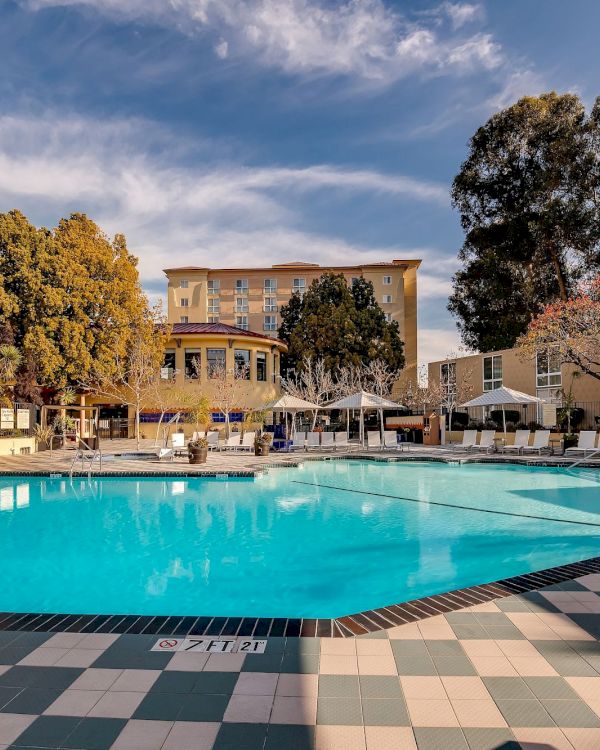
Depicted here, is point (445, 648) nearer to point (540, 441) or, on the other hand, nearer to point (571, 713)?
point (571, 713)

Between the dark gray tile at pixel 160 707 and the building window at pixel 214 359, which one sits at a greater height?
the building window at pixel 214 359

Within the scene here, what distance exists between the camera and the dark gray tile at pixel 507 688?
2955 mm

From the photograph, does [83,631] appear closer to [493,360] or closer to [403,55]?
[403,55]

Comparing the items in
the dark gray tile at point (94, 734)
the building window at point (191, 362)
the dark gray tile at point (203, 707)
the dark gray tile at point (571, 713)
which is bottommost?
the dark gray tile at point (203, 707)

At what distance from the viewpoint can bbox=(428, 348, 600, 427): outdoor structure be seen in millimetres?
23734

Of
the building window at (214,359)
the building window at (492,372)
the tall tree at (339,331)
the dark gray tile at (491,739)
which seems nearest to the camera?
the dark gray tile at (491,739)

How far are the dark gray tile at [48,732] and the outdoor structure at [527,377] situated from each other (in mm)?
19598

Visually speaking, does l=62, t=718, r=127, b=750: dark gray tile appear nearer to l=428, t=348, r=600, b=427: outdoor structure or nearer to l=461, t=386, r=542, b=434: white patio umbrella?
l=461, t=386, r=542, b=434: white patio umbrella

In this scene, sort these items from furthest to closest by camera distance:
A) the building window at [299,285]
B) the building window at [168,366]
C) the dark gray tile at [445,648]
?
the building window at [299,285] < the building window at [168,366] < the dark gray tile at [445,648]

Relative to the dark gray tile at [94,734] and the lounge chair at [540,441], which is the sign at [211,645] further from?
the lounge chair at [540,441]

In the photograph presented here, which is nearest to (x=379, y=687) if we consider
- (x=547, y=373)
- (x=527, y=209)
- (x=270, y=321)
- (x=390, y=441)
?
(x=390, y=441)

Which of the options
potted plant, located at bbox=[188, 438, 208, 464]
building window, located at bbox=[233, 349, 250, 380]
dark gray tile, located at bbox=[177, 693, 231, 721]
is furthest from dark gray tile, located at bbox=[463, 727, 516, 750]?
building window, located at bbox=[233, 349, 250, 380]

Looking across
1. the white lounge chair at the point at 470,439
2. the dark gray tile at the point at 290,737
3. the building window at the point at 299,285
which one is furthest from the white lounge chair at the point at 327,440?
the building window at the point at 299,285

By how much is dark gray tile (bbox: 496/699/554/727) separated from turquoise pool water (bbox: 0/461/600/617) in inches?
105
